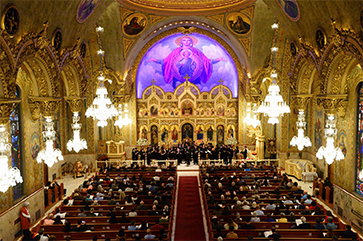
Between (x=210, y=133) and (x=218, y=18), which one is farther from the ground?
(x=218, y=18)

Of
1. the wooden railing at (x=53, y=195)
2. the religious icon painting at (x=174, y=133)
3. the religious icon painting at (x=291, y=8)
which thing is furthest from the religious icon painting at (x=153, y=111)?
the religious icon painting at (x=291, y=8)

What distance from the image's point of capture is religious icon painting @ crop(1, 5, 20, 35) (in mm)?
9602

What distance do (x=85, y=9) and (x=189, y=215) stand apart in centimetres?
1096

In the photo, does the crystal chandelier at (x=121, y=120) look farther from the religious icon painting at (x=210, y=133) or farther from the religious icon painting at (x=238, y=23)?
the religious icon painting at (x=238, y=23)

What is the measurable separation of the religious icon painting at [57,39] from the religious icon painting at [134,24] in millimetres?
8716

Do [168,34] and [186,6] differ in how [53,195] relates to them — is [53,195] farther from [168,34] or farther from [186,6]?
[168,34]

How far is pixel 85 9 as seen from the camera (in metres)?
14.9

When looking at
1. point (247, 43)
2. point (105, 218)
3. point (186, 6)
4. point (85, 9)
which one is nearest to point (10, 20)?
point (85, 9)

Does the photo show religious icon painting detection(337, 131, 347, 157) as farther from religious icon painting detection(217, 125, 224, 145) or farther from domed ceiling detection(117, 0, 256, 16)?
religious icon painting detection(217, 125, 224, 145)

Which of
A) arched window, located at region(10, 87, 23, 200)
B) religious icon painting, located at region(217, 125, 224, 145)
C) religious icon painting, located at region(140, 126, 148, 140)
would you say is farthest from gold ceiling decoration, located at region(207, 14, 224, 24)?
arched window, located at region(10, 87, 23, 200)

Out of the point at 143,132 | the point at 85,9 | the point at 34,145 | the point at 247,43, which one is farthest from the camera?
the point at 143,132

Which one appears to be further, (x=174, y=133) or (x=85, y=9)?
(x=174, y=133)

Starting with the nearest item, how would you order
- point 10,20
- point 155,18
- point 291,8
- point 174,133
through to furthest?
point 10,20
point 291,8
point 155,18
point 174,133

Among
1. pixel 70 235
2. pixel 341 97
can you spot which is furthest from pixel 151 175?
pixel 341 97
